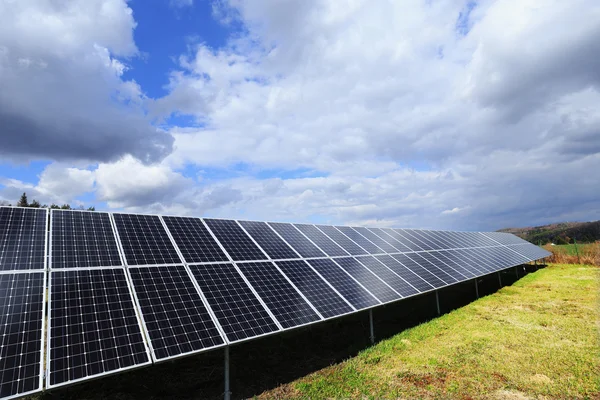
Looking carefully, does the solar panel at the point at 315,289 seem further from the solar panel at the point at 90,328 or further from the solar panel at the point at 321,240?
the solar panel at the point at 90,328

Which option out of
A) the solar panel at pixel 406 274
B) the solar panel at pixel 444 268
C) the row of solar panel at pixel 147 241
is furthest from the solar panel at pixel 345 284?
the solar panel at pixel 444 268

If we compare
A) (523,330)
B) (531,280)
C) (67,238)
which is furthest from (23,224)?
(531,280)

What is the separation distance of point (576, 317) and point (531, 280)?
14.0 meters

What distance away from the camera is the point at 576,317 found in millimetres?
15266

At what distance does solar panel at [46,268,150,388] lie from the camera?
6.27 m

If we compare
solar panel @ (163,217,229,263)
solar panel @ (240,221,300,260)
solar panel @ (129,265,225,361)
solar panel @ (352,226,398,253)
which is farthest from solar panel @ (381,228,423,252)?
solar panel @ (129,265,225,361)

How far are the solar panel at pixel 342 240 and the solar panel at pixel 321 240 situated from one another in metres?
0.44

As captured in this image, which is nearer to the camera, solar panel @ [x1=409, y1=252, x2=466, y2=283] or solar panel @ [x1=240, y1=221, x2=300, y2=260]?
solar panel @ [x1=240, y1=221, x2=300, y2=260]

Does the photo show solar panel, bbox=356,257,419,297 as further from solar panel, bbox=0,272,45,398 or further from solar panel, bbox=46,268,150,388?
solar panel, bbox=0,272,45,398

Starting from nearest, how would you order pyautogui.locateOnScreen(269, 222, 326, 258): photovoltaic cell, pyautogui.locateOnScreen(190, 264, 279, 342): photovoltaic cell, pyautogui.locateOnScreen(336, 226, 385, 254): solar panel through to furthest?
pyautogui.locateOnScreen(190, 264, 279, 342): photovoltaic cell, pyautogui.locateOnScreen(269, 222, 326, 258): photovoltaic cell, pyautogui.locateOnScreen(336, 226, 385, 254): solar panel

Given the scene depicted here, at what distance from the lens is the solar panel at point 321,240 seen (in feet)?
51.1

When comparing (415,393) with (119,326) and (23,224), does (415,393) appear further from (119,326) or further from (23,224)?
(23,224)

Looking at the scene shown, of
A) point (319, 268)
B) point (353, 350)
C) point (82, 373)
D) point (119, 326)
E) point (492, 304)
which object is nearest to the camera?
point (82, 373)

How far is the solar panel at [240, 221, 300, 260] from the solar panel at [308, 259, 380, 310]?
119 cm
